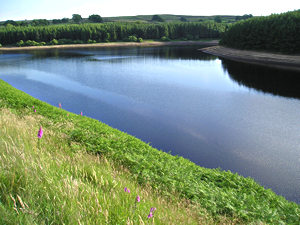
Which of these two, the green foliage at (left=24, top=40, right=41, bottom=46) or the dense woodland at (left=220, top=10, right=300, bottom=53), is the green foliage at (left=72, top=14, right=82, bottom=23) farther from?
the dense woodland at (left=220, top=10, right=300, bottom=53)

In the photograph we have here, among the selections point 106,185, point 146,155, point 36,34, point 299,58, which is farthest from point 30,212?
point 36,34

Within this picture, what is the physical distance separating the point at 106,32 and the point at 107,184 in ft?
337

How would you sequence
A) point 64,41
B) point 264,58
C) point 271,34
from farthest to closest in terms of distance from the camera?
1. point 64,41
2. point 271,34
3. point 264,58

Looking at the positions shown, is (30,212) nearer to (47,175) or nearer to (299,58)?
(47,175)

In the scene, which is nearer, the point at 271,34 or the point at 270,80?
the point at 270,80

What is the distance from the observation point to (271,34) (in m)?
51.7

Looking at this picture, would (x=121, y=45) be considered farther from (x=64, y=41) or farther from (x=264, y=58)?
(x=264, y=58)

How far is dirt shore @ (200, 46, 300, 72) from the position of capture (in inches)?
1690

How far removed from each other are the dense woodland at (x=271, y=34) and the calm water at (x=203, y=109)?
1446 cm

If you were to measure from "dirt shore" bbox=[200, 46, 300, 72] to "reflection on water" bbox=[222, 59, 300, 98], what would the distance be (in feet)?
19.9

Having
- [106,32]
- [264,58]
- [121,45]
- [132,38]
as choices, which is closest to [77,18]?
[106,32]

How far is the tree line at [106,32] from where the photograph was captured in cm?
8844

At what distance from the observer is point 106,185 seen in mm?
3818

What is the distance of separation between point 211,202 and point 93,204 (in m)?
3.45
